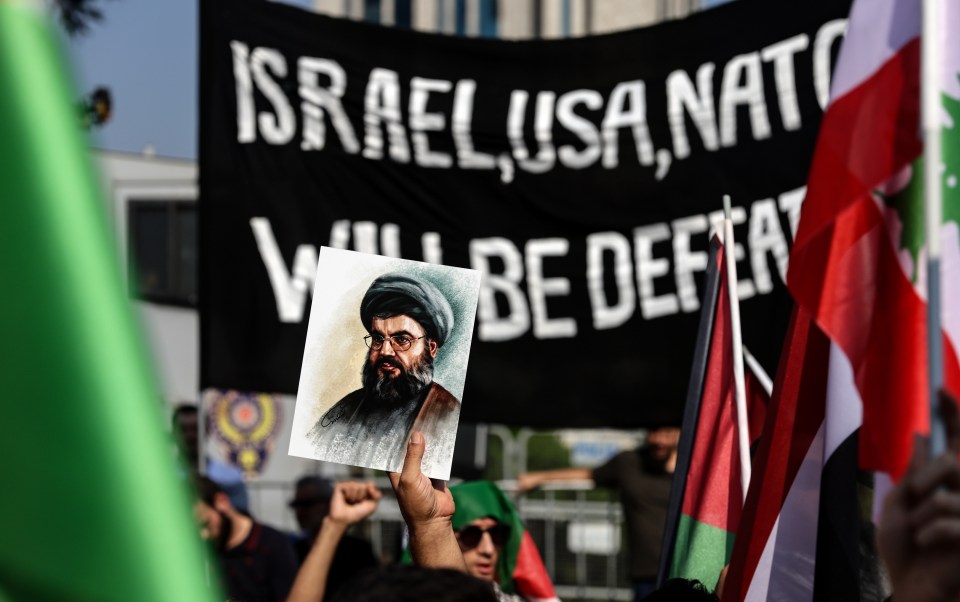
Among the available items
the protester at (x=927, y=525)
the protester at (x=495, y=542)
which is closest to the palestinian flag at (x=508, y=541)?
the protester at (x=495, y=542)

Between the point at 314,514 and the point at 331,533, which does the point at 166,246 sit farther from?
the point at 331,533

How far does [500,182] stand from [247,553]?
191 cm

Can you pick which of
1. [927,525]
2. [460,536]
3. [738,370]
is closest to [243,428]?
[460,536]

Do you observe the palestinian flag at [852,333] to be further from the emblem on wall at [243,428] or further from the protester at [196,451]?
the emblem on wall at [243,428]

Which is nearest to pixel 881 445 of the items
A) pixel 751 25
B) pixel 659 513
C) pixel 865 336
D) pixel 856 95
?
pixel 865 336

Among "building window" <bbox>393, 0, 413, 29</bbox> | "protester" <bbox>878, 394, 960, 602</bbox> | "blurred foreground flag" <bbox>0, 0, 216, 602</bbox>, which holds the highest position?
"building window" <bbox>393, 0, 413, 29</bbox>

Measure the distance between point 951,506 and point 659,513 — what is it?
5580mm

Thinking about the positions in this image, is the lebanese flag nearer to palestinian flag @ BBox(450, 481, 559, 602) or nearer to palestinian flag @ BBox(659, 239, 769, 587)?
palestinian flag @ BBox(659, 239, 769, 587)

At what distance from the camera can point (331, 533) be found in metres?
3.79

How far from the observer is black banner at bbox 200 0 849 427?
19.0 ft

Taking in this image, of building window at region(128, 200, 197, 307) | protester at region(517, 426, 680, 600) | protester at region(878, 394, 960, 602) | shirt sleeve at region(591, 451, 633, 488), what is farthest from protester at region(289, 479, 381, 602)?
building window at region(128, 200, 197, 307)

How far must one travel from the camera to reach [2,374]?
3.77 ft

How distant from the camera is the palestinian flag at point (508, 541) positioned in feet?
15.1

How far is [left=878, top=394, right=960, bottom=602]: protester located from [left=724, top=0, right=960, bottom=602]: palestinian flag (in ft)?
2.97
